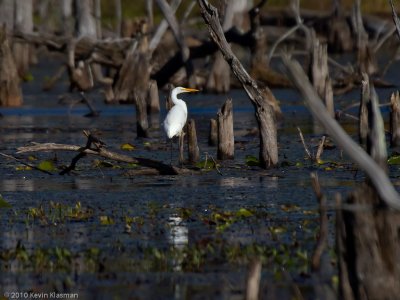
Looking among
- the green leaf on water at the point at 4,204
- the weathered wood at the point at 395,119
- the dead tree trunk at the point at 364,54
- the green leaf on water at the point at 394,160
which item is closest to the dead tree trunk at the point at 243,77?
the green leaf on water at the point at 394,160

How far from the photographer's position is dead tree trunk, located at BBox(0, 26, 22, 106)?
86.0ft

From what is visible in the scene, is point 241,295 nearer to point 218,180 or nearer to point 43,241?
point 43,241

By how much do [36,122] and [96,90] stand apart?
7.70 meters

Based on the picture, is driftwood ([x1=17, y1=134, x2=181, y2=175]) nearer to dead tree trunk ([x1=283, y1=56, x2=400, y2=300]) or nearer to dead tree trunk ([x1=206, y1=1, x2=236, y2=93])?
dead tree trunk ([x1=283, y1=56, x2=400, y2=300])

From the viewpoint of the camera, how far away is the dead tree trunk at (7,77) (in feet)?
86.0

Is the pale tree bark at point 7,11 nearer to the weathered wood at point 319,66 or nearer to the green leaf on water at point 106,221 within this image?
the weathered wood at point 319,66

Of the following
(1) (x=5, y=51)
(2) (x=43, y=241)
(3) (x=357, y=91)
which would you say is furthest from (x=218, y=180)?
(3) (x=357, y=91)

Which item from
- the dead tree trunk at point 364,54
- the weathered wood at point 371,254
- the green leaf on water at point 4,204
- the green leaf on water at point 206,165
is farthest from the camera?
the dead tree trunk at point 364,54

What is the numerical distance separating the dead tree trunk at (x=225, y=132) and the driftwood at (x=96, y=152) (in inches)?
50.9

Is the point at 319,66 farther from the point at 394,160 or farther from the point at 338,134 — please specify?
the point at 338,134

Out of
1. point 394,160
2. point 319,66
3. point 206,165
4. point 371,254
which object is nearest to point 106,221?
point 206,165

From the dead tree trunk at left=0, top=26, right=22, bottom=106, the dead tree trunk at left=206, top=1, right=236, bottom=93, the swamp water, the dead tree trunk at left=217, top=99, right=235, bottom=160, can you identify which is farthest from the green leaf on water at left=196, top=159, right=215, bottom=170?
the dead tree trunk at left=206, top=1, right=236, bottom=93

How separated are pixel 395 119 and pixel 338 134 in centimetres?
1024

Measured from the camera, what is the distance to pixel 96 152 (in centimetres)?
1318
